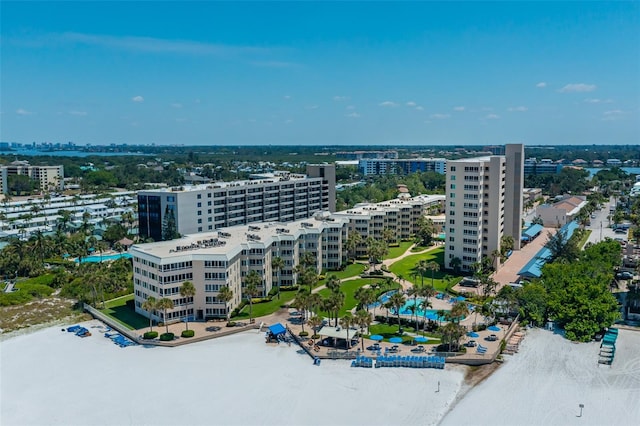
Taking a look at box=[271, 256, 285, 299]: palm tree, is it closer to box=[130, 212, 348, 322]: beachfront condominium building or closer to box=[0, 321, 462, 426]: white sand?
box=[130, 212, 348, 322]: beachfront condominium building

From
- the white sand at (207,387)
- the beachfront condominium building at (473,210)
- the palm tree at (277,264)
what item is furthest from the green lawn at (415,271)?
the white sand at (207,387)

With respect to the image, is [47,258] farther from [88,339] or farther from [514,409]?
[514,409]

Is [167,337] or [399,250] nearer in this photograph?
[167,337]

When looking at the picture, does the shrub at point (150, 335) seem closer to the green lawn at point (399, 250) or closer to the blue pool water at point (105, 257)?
the blue pool water at point (105, 257)

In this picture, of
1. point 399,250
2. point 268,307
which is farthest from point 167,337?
point 399,250

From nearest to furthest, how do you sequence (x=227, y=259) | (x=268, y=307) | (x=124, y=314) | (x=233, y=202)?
1. (x=227, y=259)
2. (x=124, y=314)
3. (x=268, y=307)
4. (x=233, y=202)

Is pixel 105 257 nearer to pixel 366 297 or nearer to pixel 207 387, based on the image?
pixel 366 297

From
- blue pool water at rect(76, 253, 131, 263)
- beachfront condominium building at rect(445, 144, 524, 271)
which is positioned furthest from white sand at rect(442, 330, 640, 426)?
blue pool water at rect(76, 253, 131, 263)
